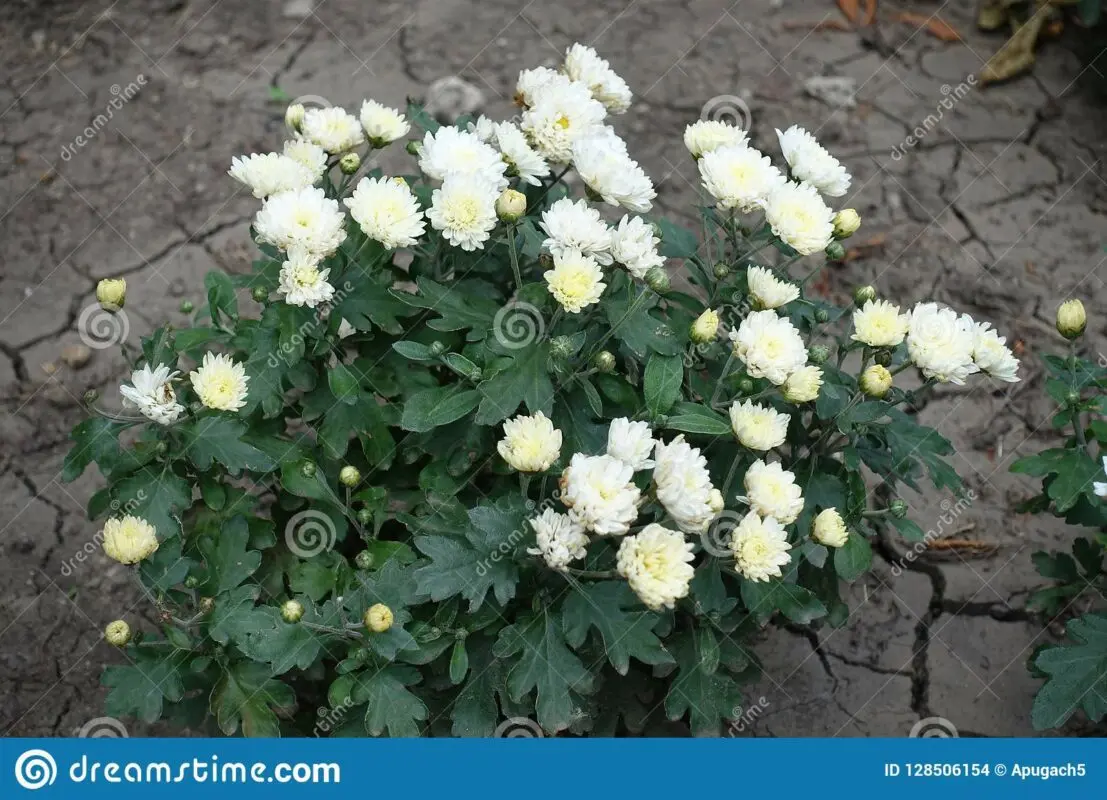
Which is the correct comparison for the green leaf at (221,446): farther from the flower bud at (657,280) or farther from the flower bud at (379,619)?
the flower bud at (657,280)

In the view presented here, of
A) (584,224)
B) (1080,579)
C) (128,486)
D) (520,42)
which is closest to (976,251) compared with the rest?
(1080,579)

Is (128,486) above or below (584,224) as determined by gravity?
below

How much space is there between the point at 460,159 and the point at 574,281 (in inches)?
15.0

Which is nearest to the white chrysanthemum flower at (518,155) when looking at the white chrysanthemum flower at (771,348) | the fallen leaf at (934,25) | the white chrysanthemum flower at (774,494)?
the white chrysanthemum flower at (771,348)

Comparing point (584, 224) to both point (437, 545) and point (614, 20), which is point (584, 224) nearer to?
point (437, 545)

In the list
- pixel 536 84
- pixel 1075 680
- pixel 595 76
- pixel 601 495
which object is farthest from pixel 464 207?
pixel 1075 680

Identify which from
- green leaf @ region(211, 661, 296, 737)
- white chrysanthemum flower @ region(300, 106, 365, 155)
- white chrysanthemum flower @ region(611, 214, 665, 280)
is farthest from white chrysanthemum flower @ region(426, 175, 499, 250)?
green leaf @ region(211, 661, 296, 737)

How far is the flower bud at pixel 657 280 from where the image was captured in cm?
220

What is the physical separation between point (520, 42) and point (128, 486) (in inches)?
115

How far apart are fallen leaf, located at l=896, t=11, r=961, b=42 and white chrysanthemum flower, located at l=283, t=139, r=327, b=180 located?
3.27 metres

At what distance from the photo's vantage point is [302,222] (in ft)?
7.37

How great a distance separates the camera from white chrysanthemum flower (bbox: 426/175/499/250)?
2.23 m

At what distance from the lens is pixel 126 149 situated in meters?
4.21

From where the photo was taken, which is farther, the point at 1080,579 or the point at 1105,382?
the point at 1080,579
